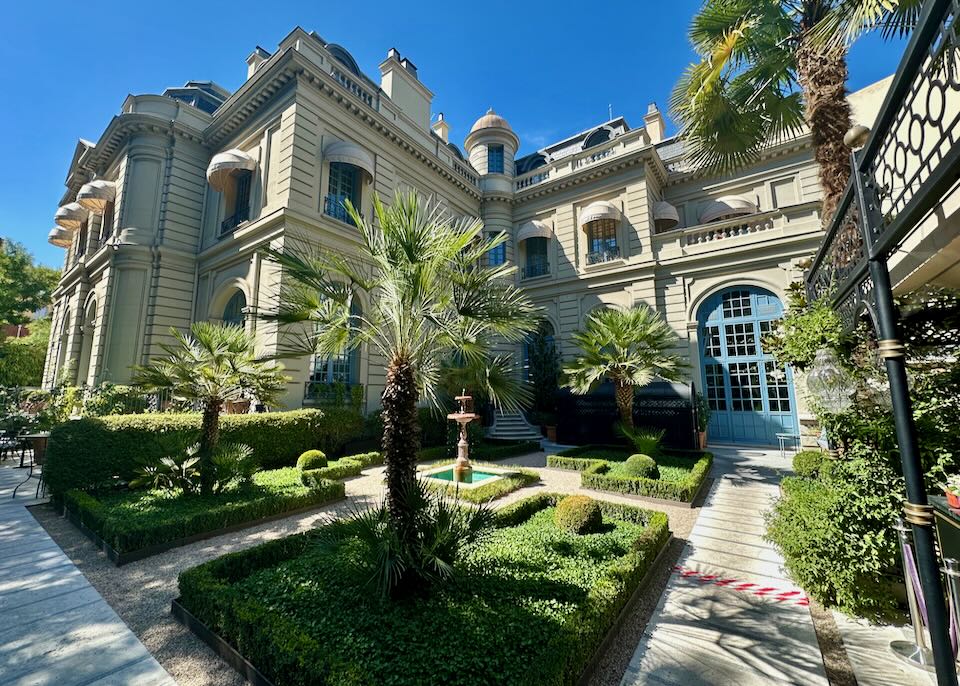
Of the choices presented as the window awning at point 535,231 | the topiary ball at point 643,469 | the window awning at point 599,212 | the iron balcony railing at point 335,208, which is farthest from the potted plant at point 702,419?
the iron balcony railing at point 335,208

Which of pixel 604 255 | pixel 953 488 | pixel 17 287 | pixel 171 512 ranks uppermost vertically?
pixel 604 255

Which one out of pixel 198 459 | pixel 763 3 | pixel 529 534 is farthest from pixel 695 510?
pixel 763 3

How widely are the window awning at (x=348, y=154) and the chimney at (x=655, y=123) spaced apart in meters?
16.5

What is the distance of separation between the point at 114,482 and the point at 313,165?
11.3 meters

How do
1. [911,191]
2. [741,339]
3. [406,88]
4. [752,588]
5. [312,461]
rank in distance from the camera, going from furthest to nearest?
1. [406,88]
2. [741,339]
3. [312,461]
4. [752,588]
5. [911,191]

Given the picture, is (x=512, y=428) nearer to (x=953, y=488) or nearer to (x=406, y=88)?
(x=953, y=488)

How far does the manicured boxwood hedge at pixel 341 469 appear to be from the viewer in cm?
842

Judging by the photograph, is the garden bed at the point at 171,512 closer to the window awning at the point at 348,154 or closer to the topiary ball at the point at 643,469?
the topiary ball at the point at 643,469

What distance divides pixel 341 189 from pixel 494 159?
11.1 meters

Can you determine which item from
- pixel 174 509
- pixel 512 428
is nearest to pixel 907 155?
pixel 174 509

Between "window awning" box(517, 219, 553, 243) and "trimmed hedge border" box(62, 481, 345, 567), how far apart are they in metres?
16.3

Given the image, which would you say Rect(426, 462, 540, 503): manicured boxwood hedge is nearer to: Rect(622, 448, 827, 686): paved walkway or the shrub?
Rect(622, 448, 827, 686): paved walkway

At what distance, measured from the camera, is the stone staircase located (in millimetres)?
17797

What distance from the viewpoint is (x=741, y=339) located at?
52.0 feet
